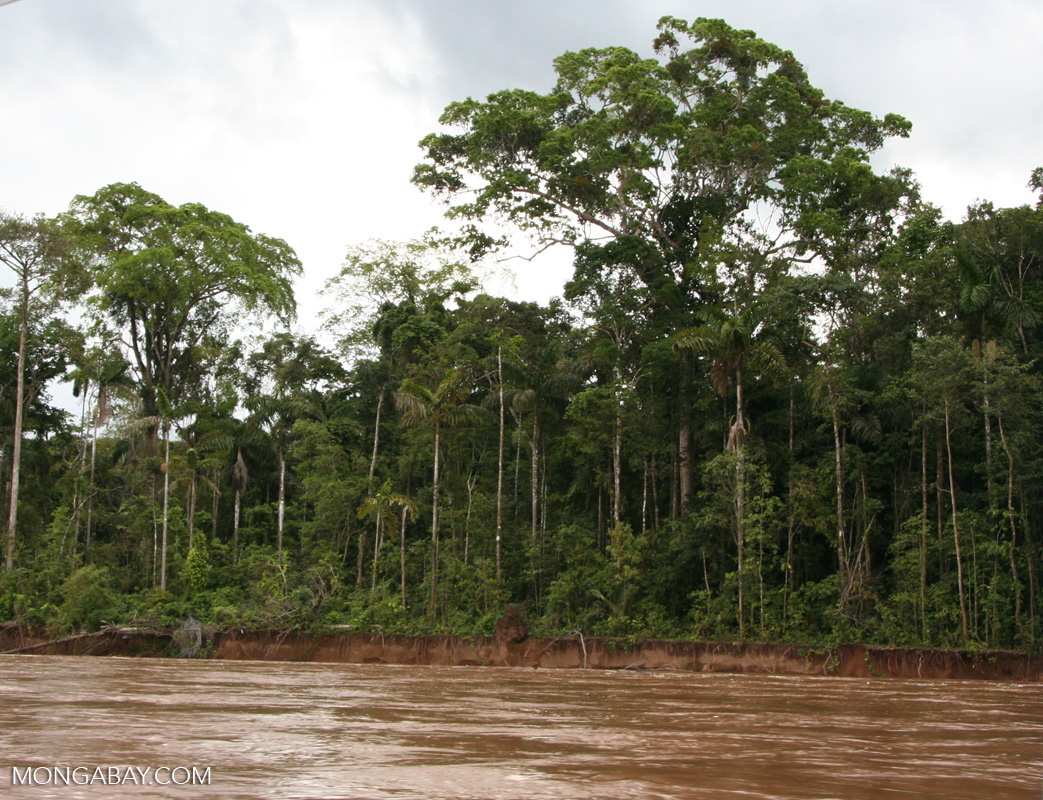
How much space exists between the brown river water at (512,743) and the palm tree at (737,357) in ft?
32.8

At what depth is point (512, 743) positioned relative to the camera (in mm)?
6094

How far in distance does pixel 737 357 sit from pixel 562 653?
8301 mm

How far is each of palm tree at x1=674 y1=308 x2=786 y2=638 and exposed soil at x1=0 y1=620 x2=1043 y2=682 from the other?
1.81 m

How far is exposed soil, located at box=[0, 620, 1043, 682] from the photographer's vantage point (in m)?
18.8

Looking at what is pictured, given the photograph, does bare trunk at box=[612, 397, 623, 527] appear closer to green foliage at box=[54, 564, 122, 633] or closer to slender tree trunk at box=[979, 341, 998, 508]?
slender tree trunk at box=[979, 341, 998, 508]

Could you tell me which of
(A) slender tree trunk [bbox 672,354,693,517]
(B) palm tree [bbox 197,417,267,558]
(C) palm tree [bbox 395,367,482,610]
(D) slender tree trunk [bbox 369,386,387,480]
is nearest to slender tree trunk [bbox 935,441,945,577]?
(A) slender tree trunk [bbox 672,354,693,517]

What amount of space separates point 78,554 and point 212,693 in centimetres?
2207

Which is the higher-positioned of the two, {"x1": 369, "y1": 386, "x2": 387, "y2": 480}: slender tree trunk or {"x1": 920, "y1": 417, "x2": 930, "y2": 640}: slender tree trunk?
{"x1": 369, "y1": 386, "x2": 387, "y2": 480}: slender tree trunk

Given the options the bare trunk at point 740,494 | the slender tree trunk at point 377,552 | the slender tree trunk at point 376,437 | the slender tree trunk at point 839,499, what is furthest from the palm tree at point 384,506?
the slender tree trunk at point 839,499

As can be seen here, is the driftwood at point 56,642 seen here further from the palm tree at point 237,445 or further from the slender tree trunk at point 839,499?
the slender tree trunk at point 839,499

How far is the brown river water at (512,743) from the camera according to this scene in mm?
4363

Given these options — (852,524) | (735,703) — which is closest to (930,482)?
(852,524)

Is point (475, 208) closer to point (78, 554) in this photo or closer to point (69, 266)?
point (69, 266)

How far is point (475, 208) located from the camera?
28.5m
